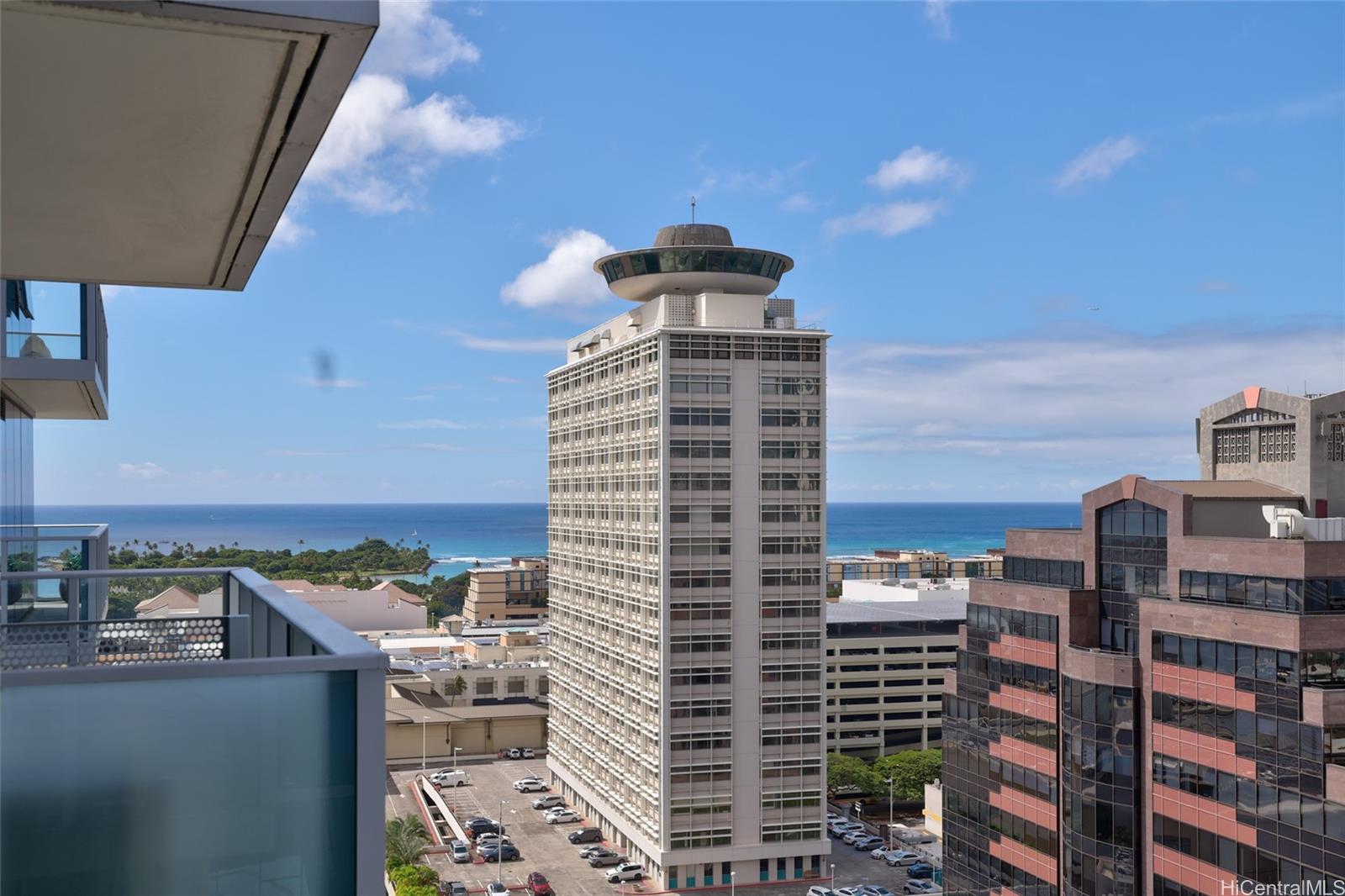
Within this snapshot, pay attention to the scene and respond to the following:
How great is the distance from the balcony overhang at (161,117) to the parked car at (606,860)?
176 ft

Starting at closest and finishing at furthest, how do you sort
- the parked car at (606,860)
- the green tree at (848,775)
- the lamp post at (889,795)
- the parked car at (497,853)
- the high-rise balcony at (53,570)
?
the high-rise balcony at (53,570)
the parked car at (606,860)
the parked car at (497,853)
the lamp post at (889,795)
the green tree at (848,775)

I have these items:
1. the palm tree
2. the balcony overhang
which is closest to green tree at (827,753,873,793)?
the palm tree

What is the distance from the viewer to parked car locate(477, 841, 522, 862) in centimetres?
5562

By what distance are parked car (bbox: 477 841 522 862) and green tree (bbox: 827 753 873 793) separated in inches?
808

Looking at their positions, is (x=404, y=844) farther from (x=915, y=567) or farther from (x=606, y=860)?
(x=915, y=567)

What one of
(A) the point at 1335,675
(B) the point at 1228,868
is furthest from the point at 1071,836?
(A) the point at 1335,675

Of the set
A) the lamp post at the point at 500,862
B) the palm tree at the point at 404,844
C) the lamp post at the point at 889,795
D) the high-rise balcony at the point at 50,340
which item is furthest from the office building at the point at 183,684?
the lamp post at the point at 889,795

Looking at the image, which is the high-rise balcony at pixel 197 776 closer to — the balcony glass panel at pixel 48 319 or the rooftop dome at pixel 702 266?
the balcony glass panel at pixel 48 319

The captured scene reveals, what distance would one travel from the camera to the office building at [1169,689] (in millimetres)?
28016

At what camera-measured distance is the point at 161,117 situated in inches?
156

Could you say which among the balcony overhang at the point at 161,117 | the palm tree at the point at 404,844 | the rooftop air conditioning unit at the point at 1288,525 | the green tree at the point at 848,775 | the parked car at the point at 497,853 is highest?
the balcony overhang at the point at 161,117

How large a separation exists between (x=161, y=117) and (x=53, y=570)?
12.0 metres

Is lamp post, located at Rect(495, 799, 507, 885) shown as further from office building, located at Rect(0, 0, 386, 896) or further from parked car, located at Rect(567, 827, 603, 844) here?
office building, located at Rect(0, 0, 386, 896)

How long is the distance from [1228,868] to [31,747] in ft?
105
